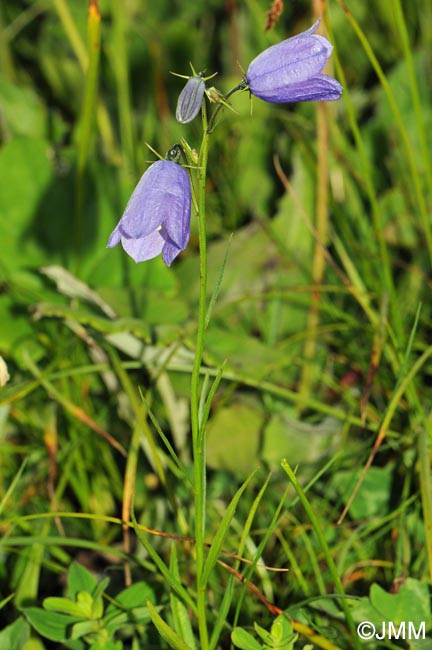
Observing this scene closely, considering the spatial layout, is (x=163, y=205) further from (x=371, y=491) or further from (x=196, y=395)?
(x=371, y=491)

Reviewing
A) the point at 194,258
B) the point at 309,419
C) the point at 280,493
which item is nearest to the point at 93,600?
the point at 280,493

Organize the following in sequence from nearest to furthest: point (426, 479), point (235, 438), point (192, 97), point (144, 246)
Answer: point (192, 97) → point (144, 246) → point (426, 479) → point (235, 438)

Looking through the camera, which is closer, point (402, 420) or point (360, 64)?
point (402, 420)

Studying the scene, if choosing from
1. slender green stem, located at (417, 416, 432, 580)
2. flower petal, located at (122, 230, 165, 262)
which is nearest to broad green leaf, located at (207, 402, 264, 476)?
slender green stem, located at (417, 416, 432, 580)

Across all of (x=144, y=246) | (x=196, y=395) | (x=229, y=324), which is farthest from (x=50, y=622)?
(x=229, y=324)

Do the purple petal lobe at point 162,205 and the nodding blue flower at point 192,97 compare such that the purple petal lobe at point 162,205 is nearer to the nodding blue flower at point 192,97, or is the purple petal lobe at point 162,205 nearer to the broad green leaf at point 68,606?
the nodding blue flower at point 192,97

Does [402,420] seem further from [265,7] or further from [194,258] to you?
[265,7]
